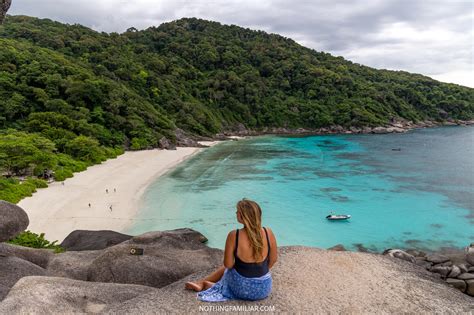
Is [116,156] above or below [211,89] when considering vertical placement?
below

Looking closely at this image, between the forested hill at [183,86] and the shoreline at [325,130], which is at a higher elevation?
the forested hill at [183,86]

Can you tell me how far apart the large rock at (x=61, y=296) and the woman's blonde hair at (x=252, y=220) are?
2.77 metres

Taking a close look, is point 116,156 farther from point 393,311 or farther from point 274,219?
point 393,311

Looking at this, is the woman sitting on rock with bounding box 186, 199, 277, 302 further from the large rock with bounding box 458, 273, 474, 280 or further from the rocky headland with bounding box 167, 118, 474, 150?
the rocky headland with bounding box 167, 118, 474, 150

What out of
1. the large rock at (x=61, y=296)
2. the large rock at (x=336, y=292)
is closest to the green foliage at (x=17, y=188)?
the large rock at (x=61, y=296)

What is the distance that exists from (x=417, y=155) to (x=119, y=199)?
54192mm

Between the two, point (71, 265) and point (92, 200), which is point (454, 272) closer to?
point (71, 265)

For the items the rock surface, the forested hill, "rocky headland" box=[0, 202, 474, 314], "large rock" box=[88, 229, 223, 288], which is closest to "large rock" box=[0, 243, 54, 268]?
"rocky headland" box=[0, 202, 474, 314]

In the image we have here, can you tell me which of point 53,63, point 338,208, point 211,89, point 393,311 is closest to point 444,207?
point 338,208

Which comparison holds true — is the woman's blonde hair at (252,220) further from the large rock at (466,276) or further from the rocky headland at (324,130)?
the rocky headland at (324,130)

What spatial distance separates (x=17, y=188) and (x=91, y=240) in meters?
16.7

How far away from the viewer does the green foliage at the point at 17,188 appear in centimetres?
2848

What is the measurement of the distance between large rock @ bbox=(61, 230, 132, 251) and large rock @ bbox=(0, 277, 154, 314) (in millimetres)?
9363

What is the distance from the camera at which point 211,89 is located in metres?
110
